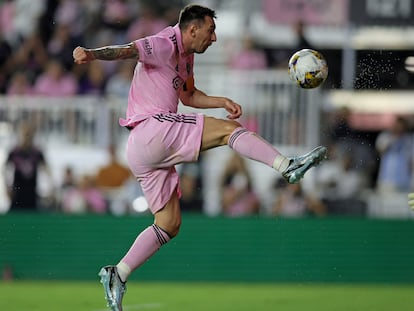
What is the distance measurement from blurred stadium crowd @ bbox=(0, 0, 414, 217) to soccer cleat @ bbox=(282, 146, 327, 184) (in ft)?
18.4

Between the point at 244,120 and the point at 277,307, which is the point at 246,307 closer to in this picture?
the point at 277,307

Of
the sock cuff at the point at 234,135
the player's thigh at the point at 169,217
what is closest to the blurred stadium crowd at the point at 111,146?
the player's thigh at the point at 169,217

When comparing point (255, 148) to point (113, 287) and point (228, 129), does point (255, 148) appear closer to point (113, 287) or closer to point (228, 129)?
point (228, 129)

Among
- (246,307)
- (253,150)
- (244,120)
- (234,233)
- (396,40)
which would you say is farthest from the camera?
(396,40)

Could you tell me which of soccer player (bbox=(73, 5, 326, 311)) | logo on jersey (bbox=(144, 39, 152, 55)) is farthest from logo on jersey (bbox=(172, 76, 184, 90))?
logo on jersey (bbox=(144, 39, 152, 55))

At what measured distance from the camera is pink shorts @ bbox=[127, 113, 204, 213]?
358 inches

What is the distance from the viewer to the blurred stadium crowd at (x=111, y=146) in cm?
1462

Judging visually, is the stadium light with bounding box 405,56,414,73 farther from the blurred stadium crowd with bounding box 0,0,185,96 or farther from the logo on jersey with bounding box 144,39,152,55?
the logo on jersey with bounding box 144,39,152,55

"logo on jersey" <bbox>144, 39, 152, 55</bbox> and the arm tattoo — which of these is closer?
the arm tattoo

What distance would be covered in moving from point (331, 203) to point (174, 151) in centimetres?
569

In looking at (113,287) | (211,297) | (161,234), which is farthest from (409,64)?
(113,287)

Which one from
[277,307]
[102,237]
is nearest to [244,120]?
[102,237]

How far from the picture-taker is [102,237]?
13977 millimetres

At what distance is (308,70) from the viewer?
9.51 metres
